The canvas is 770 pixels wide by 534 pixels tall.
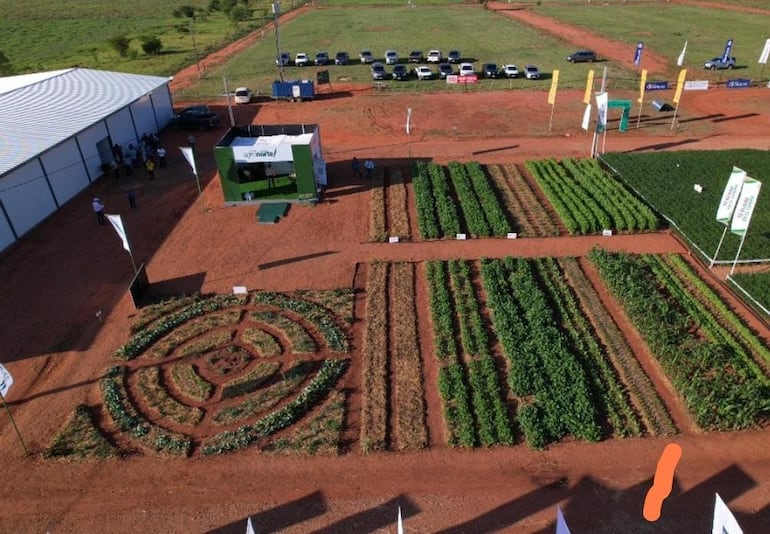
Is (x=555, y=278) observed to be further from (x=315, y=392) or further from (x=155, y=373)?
(x=155, y=373)

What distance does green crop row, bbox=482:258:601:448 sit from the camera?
16578mm

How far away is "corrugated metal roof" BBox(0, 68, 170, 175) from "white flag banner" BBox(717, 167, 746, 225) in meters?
32.9

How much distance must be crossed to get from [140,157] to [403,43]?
45.3m

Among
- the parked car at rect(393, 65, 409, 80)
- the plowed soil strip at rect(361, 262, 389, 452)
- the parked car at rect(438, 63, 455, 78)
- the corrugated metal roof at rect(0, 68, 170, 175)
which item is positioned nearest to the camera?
the plowed soil strip at rect(361, 262, 389, 452)

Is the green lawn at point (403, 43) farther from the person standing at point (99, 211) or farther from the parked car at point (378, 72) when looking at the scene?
the person standing at point (99, 211)

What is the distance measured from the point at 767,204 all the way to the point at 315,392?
1010 inches

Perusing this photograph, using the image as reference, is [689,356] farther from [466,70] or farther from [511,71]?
[466,70]

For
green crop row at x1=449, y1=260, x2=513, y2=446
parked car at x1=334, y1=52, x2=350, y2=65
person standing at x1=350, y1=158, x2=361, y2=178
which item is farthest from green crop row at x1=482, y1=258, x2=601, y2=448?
parked car at x1=334, y1=52, x2=350, y2=65

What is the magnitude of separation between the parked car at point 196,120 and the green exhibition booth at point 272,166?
13.2 metres

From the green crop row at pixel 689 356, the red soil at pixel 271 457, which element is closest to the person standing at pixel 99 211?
the red soil at pixel 271 457

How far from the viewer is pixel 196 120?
44.8 meters

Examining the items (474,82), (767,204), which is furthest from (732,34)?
(767,204)

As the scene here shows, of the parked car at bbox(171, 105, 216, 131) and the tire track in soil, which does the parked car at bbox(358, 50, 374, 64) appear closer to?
the parked car at bbox(171, 105, 216, 131)

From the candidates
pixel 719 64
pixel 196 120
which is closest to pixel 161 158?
pixel 196 120
